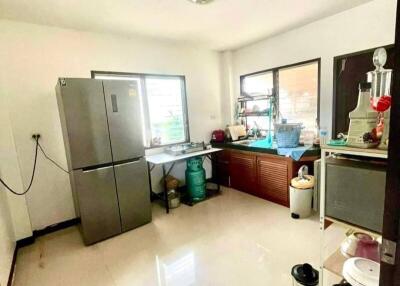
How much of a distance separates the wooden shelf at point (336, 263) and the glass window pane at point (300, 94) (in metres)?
2.24

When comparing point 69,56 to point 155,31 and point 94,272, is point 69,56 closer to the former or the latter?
point 155,31

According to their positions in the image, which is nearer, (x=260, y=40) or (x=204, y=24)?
(x=204, y=24)

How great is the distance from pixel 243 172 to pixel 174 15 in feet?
8.38

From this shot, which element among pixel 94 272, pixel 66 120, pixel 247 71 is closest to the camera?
pixel 94 272

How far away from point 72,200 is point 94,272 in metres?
1.27

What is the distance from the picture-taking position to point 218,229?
2695 mm

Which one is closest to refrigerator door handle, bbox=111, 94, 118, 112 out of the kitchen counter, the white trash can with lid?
the kitchen counter

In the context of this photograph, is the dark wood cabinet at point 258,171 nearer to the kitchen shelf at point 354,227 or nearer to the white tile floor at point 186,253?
the white tile floor at point 186,253

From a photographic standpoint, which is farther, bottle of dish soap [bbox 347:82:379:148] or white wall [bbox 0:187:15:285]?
white wall [bbox 0:187:15:285]

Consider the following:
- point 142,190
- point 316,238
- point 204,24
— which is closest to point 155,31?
point 204,24

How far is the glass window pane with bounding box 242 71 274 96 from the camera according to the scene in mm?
3844

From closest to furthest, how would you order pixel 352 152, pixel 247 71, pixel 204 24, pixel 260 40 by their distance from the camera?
pixel 352 152 → pixel 204 24 → pixel 260 40 → pixel 247 71

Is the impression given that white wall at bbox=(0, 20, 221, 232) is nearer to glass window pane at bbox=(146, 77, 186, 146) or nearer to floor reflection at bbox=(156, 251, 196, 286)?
glass window pane at bbox=(146, 77, 186, 146)

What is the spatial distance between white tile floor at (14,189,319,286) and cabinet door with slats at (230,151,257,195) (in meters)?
0.62
